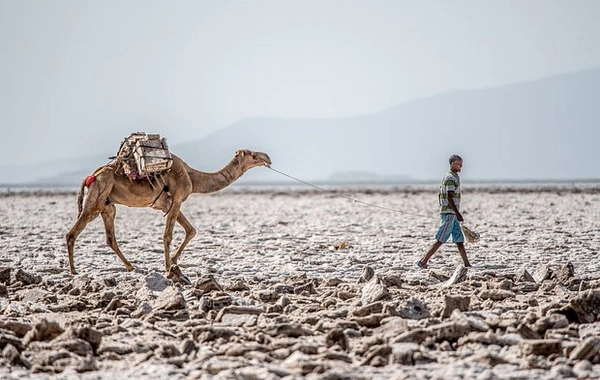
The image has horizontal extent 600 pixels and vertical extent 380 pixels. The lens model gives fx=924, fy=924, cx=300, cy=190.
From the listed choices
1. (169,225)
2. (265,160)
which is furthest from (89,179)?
(265,160)

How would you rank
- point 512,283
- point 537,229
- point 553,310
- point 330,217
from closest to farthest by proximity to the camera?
1. point 553,310
2. point 512,283
3. point 537,229
4. point 330,217

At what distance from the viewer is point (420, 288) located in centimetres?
1134

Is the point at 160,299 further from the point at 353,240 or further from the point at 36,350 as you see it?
the point at 353,240

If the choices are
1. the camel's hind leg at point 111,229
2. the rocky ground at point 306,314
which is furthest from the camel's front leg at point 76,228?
the rocky ground at point 306,314

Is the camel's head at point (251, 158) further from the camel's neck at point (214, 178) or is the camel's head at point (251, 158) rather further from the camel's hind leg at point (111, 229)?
the camel's hind leg at point (111, 229)

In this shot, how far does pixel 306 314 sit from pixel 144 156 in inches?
181

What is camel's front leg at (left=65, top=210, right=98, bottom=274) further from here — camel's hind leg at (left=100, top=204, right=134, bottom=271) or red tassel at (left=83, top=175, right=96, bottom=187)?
red tassel at (left=83, top=175, right=96, bottom=187)

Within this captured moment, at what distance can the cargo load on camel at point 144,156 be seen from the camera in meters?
13.1

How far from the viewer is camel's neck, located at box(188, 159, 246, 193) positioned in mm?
14312

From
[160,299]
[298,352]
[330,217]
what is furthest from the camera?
[330,217]

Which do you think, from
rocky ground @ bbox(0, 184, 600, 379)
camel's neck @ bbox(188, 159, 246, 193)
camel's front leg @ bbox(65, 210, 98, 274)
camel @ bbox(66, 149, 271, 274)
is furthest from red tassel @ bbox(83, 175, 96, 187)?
camel's neck @ bbox(188, 159, 246, 193)

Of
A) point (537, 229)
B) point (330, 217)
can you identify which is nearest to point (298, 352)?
point (537, 229)

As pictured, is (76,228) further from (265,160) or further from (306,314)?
(306,314)

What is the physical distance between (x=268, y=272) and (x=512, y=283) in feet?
13.2
